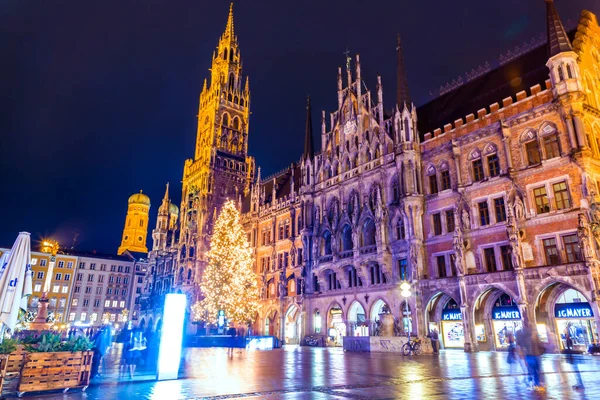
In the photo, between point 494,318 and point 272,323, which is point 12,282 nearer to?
point 494,318

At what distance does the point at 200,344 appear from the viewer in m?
42.2

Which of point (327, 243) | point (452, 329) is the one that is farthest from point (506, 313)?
point (327, 243)

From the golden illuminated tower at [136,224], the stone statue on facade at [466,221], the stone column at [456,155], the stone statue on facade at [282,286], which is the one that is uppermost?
the golden illuminated tower at [136,224]

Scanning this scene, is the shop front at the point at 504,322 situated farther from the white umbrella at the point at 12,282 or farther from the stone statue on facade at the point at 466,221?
the white umbrella at the point at 12,282

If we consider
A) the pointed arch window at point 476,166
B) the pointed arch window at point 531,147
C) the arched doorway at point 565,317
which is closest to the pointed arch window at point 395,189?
the pointed arch window at point 476,166

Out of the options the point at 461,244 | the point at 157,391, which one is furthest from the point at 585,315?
the point at 157,391

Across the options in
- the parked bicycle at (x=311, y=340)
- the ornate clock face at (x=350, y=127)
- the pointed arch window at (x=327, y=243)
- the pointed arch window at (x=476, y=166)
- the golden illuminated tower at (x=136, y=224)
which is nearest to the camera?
the pointed arch window at (x=476, y=166)

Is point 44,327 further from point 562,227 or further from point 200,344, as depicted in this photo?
point 562,227

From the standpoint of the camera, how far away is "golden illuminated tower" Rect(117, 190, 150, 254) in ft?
413

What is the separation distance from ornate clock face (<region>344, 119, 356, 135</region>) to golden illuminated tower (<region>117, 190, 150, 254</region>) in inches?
3914

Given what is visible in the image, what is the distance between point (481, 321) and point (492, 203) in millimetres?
8613

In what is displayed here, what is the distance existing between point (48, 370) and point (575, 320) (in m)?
28.3

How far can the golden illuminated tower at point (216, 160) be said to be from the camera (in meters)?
65.8

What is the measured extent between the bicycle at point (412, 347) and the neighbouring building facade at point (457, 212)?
2713 mm
